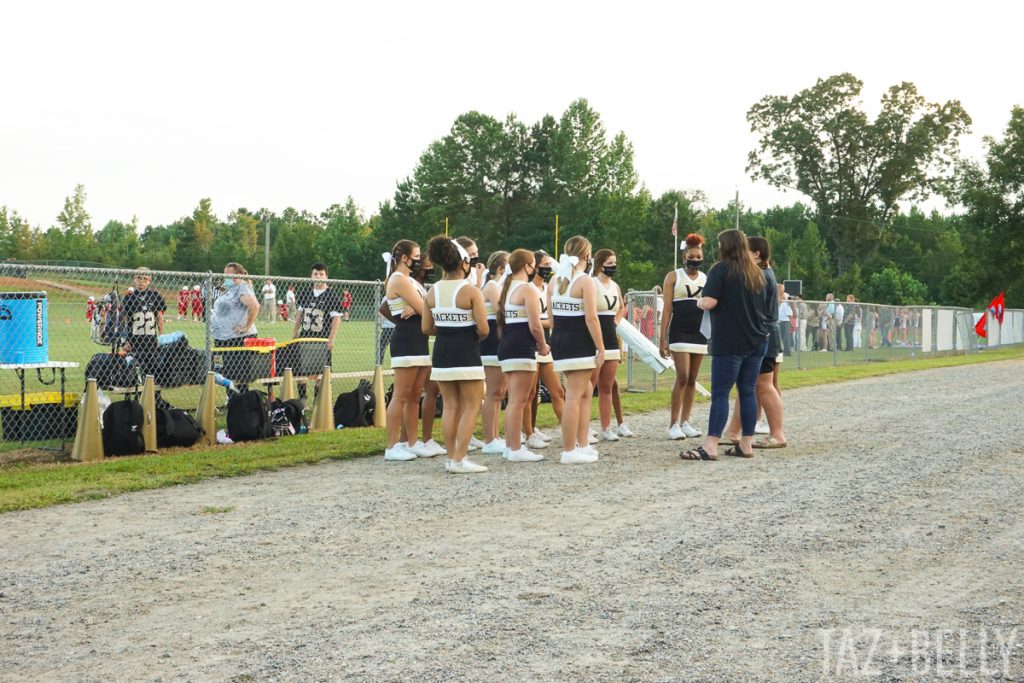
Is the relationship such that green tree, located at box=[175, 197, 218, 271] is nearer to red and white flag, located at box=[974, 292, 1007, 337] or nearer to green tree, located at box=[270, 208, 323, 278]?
green tree, located at box=[270, 208, 323, 278]

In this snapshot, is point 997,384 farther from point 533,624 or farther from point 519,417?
point 533,624

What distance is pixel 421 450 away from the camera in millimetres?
10312

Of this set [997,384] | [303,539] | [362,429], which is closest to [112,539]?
[303,539]

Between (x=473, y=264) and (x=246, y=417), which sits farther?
(x=246, y=417)

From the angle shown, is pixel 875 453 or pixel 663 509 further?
pixel 875 453

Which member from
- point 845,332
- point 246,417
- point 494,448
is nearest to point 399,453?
point 494,448

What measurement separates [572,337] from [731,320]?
1419mm

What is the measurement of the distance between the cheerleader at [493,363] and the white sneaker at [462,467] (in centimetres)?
119

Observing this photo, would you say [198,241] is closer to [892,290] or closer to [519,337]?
[892,290]

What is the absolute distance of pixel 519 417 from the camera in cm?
994

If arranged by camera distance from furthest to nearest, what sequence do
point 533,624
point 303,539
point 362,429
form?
point 362,429, point 303,539, point 533,624

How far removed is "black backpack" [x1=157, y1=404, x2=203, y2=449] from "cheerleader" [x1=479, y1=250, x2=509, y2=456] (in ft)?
9.36

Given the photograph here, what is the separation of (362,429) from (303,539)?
5756 mm

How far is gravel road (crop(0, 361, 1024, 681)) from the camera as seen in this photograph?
4367mm
